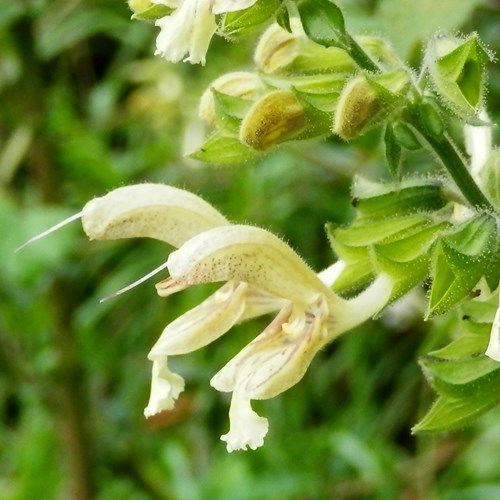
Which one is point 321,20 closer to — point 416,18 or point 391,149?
point 391,149

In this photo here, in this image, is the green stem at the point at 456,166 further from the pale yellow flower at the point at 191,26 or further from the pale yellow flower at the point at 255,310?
the pale yellow flower at the point at 191,26

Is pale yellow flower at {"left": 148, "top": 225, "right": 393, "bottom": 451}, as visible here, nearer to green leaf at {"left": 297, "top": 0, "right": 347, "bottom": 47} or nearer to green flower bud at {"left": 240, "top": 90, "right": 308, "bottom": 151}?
green flower bud at {"left": 240, "top": 90, "right": 308, "bottom": 151}

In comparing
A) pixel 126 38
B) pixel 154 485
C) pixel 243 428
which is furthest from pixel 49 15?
pixel 243 428

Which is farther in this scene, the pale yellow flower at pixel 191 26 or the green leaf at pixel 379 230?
the green leaf at pixel 379 230

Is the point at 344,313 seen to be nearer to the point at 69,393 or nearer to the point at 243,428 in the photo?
the point at 243,428

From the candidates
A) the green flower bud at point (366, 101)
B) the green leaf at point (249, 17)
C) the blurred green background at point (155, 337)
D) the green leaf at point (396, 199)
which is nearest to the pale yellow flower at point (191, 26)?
the green leaf at point (249, 17)
